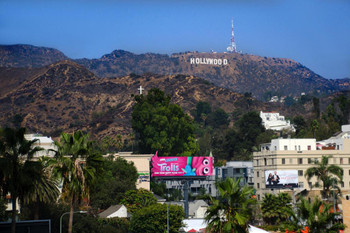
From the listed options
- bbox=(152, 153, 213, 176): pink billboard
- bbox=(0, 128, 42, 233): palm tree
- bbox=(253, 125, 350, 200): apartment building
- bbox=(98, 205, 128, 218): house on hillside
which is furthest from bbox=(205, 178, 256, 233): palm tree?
bbox=(253, 125, 350, 200): apartment building

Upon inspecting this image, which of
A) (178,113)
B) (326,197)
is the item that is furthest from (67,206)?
(178,113)

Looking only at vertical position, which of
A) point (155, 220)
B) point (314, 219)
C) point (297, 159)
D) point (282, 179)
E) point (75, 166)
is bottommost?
point (155, 220)

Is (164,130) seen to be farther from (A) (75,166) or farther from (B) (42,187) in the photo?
(A) (75,166)

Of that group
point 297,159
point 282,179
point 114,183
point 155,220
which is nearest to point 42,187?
point 155,220

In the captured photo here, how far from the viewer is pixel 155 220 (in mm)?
115188

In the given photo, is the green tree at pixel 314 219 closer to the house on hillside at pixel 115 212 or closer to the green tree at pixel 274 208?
the green tree at pixel 274 208

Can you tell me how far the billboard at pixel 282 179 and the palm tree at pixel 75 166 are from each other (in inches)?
3200

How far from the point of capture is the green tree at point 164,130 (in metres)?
181

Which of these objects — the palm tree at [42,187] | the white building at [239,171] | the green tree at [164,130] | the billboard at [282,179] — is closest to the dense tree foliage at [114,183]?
the green tree at [164,130]

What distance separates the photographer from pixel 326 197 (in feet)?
459

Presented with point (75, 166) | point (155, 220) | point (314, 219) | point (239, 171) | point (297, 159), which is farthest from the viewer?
point (239, 171)

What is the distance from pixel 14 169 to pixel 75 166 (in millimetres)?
6639

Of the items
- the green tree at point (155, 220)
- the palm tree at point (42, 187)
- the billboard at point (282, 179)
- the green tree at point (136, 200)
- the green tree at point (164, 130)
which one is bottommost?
the green tree at point (155, 220)

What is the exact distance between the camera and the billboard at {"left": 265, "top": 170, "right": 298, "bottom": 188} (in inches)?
5871
